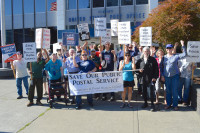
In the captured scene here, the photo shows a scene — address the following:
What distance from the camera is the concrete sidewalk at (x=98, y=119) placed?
4.71 meters

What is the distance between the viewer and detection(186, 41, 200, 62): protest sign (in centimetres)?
616

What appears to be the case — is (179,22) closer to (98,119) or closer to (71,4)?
(98,119)

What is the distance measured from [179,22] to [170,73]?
4.19 m

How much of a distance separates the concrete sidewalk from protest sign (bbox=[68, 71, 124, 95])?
589mm

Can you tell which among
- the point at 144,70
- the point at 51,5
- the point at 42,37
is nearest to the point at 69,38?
the point at 42,37

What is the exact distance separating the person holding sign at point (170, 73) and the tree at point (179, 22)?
3459 mm

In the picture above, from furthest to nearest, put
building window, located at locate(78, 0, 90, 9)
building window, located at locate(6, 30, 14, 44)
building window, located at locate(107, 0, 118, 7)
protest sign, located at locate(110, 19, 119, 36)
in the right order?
building window, located at locate(6, 30, 14, 44) < building window, located at locate(78, 0, 90, 9) < building window, located at locate(107, 0, 118, 7) < protest sign, located at locate(110, 19, 119, 36)

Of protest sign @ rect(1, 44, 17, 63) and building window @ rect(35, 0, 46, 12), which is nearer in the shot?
protest sign @ rect(1, 44, 17, 63)

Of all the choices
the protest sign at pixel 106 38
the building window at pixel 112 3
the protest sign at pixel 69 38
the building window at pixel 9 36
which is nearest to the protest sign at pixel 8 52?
the protest sign at pixel 69 38

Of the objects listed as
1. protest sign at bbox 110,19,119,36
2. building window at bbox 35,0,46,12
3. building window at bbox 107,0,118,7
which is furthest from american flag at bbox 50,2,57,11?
protest sign at bbox 110,19,119,36

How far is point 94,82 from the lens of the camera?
6.52 meters

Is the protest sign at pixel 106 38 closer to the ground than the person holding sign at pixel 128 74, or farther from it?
farther from it

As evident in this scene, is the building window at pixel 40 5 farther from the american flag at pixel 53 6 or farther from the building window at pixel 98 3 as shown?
the building window at pixel 98 3

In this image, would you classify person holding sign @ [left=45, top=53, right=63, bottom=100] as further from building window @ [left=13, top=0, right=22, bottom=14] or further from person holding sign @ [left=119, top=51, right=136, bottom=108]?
building window @ [left=13, top=0, right=22, bottom=14]
